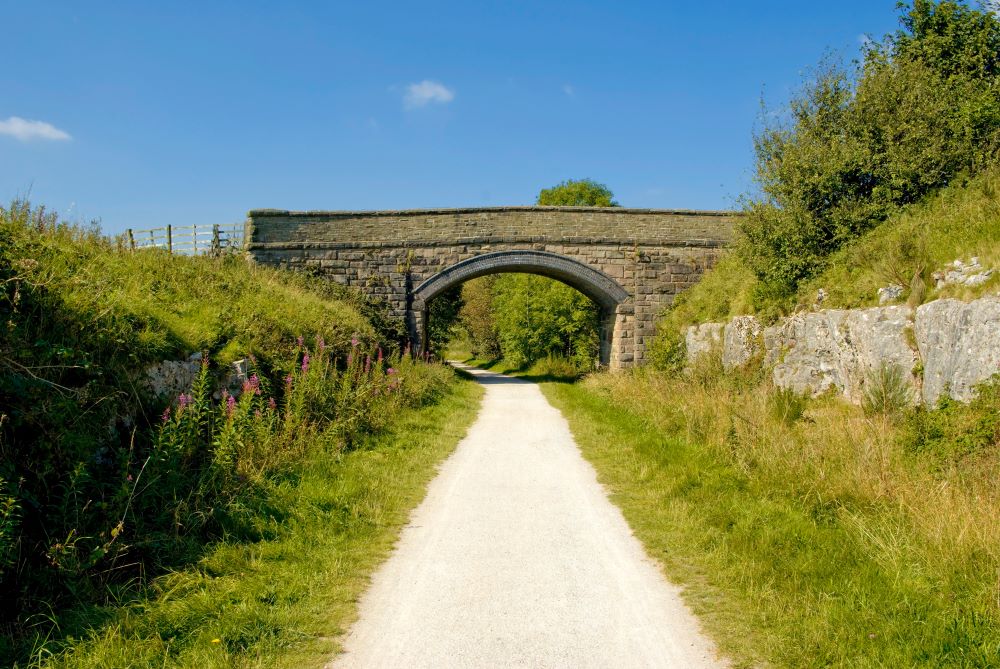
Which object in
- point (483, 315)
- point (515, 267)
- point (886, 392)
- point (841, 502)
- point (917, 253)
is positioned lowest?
point (841, 502)

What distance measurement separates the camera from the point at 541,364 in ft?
89.4

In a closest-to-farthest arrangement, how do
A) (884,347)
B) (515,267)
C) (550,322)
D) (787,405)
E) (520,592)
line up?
(520,592), (884,347), (787,405), (515,267), (550,322)

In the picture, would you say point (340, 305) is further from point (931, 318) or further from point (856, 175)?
point (931, 318)

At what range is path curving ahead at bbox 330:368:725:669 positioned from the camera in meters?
3.33

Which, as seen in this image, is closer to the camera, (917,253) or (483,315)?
(917,253)

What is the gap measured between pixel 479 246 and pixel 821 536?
1510 centimetres

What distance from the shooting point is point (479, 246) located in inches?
738

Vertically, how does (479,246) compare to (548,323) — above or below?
above

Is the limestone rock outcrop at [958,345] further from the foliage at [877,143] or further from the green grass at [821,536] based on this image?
the foliage at [877,143]

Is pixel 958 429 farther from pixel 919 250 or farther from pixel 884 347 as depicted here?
pixel 919 250

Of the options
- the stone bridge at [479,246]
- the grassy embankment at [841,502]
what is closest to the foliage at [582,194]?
the stone bridge at [479,246]

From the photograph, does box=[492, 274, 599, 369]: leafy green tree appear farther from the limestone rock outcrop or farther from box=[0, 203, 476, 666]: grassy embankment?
box=[0, 203, 476, 666]: grassy embankment

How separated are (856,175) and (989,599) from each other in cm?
883

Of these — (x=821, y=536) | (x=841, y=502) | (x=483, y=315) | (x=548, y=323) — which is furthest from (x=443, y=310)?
(x=821, y=536)
